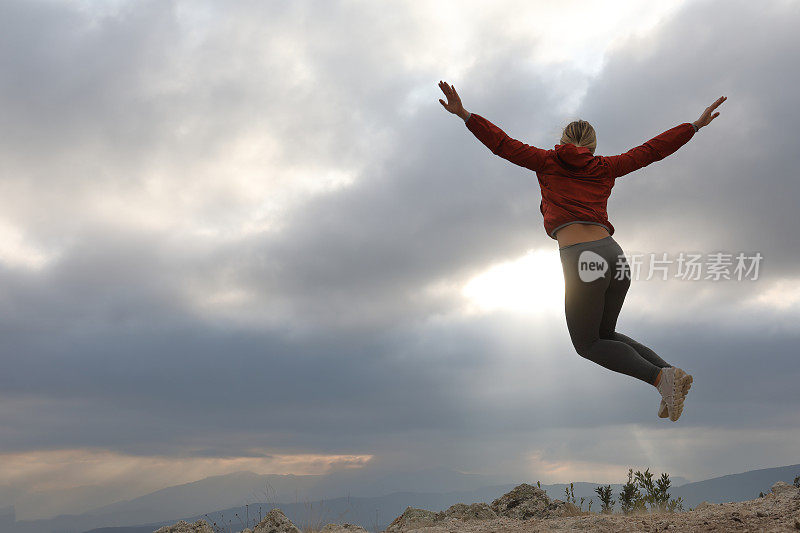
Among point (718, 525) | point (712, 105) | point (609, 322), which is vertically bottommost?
point (718, 525)

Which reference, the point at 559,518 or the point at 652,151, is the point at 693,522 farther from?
the point at 652,151

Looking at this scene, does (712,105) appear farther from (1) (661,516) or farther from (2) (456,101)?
(1) (661,516)

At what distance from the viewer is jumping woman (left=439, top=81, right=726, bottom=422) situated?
19.4 ft

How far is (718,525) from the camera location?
20.9 ft

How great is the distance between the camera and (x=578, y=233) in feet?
19.8

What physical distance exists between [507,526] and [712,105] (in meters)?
5.10

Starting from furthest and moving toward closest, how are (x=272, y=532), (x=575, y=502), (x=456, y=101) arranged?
(x=575, y=502)
(x=272, y=532)
(x=456, y=101)

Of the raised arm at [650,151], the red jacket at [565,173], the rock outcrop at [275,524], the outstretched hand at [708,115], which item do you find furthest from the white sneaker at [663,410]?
the rock outcrop at [275,524]

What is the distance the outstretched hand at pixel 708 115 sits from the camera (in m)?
6.71

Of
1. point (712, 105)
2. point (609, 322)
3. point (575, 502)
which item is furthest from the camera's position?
point (575, 502)

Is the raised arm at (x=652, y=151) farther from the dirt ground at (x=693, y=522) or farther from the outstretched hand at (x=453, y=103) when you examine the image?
the dirt ground at (x=693, y=522)

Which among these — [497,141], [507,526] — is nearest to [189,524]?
[507,526]

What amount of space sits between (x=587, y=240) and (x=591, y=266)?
27 centimetres

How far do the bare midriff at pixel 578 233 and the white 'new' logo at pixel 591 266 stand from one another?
186 millimetres
